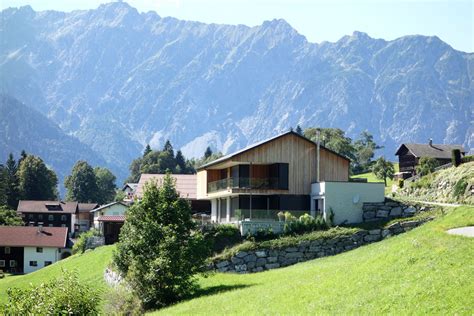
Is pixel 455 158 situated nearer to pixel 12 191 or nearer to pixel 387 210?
pixel 387 210

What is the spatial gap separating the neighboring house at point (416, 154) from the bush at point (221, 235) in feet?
187

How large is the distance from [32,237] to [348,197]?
5605 cm

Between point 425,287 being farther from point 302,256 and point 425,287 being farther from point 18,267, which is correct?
point 18,267

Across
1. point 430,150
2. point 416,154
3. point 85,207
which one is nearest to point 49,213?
point 85,207

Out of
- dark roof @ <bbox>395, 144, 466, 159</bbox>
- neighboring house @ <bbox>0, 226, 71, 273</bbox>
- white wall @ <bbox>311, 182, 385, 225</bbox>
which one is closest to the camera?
white wall @ <bbox>311, 182, 385, 225</bbox>

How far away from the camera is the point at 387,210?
46531 millimetres

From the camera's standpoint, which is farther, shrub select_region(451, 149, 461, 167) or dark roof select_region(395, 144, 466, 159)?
dark roof select_region(395, 144, 466, 159)

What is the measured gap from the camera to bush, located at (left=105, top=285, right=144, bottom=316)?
3394 centimetres

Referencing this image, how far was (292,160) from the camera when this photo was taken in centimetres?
5188

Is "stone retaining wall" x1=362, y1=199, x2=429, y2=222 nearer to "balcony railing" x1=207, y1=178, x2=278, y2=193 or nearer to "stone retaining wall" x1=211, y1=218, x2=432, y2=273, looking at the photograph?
"stone retaining wall" x1=211, y1=218, x2=432, y2=273

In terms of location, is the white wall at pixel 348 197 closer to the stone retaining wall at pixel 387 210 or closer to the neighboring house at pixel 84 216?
the stone retaining wall at pixel 387 210

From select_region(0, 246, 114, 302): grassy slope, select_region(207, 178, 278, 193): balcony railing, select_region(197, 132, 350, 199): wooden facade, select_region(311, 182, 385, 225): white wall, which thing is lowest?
select_region(0, 246, 114, 302): grassy slope

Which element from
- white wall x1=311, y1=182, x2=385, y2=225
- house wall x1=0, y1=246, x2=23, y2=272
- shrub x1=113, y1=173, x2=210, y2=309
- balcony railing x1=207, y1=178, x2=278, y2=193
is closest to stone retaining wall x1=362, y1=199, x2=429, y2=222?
white wall x1=311, y1=182, x2=385, y2=225

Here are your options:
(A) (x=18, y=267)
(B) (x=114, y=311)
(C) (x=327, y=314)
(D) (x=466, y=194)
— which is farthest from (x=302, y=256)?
(A) (x=18, y=267)
